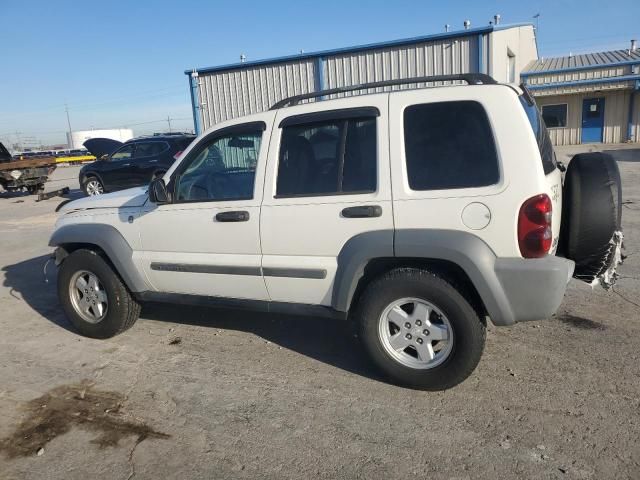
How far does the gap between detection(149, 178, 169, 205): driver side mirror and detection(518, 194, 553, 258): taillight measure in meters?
2.57

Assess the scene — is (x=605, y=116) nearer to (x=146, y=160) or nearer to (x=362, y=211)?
(x=146, y=160)

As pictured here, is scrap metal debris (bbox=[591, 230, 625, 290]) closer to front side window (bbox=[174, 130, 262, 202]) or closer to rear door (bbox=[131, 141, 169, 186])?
front side window (bbox=[174, 130, 262, 202])

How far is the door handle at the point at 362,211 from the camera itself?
3344mm

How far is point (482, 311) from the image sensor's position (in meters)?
3.39

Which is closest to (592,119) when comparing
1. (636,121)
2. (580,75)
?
(636,121)

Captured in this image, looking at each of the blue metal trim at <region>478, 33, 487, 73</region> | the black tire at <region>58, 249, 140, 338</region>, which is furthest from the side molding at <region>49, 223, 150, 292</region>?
the blue metal trim at <region>478, 33, 487, 73</region>

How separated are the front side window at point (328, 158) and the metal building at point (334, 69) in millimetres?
8782

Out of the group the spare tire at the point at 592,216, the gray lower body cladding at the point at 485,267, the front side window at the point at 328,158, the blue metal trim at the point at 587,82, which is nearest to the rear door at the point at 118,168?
the front side window at the point at 328,158

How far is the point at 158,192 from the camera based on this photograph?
3998 mm

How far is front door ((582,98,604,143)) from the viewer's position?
24920 millimetres

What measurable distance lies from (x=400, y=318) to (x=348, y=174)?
3.37 feet

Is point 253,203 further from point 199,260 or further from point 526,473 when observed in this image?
point 526,473

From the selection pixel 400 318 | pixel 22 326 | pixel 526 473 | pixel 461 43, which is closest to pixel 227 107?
pixel 461 43

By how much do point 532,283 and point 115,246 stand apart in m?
3.27
